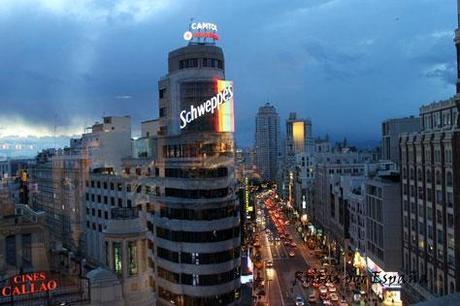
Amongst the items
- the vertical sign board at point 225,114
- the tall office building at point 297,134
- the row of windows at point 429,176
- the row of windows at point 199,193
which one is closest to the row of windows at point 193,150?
the row of windows at point 199,193

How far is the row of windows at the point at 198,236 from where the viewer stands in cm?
2188

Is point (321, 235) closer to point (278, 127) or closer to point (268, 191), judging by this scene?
point (268, 191)

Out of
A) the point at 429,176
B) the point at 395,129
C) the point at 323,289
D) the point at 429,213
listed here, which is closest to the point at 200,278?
the point at 429,213

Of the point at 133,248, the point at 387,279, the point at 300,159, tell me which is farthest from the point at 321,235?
the point at 133,248

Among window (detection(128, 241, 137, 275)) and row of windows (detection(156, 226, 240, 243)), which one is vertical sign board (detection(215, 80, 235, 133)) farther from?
window (detection(128, 241, 137, 275))

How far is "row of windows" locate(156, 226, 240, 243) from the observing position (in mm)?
21875

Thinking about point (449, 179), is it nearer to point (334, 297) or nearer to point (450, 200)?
point (450, 200)

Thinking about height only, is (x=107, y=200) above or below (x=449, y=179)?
below

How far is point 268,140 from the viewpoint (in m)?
125

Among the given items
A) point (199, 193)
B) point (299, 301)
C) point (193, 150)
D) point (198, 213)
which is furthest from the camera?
point (299, 301)

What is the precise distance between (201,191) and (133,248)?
361 inches

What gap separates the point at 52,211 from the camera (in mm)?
30750

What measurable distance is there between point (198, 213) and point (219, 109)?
650 cm

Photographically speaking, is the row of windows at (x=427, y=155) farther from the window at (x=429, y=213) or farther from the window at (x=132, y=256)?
the window at (x=132, y=256)
